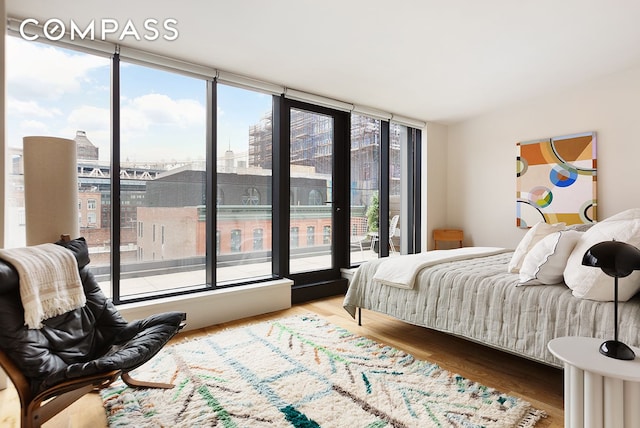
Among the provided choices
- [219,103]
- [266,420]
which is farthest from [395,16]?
[266,420]

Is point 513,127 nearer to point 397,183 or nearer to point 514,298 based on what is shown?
point 397,183

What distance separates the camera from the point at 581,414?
52.0 inches

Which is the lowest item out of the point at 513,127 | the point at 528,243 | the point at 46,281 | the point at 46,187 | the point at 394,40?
the point at 46,281

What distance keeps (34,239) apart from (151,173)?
111cm

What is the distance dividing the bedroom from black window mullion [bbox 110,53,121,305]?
59cm

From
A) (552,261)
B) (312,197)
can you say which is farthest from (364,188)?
(552,261)

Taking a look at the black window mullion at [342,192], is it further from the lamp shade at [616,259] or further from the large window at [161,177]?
the lamp shade at [616,259]

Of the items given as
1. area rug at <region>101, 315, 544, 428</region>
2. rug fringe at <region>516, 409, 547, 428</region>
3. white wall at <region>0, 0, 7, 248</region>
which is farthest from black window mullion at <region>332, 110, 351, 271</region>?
white wall at <region>0, 0, 7, 248</region>

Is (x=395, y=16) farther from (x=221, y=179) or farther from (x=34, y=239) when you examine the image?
(x=34, y=239)

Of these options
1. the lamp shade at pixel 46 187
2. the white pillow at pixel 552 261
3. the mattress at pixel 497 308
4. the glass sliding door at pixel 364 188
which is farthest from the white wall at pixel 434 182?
the lamp shade at pixel 46 187

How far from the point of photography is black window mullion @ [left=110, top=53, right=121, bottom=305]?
2.88 meters

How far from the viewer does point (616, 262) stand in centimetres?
127

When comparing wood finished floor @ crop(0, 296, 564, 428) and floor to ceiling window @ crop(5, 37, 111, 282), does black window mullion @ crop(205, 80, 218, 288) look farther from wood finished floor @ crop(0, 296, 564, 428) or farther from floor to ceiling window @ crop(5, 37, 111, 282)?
floor to ceiling window @ crop(5, 37, 111, 282)

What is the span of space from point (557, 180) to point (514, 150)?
0.65 meters
